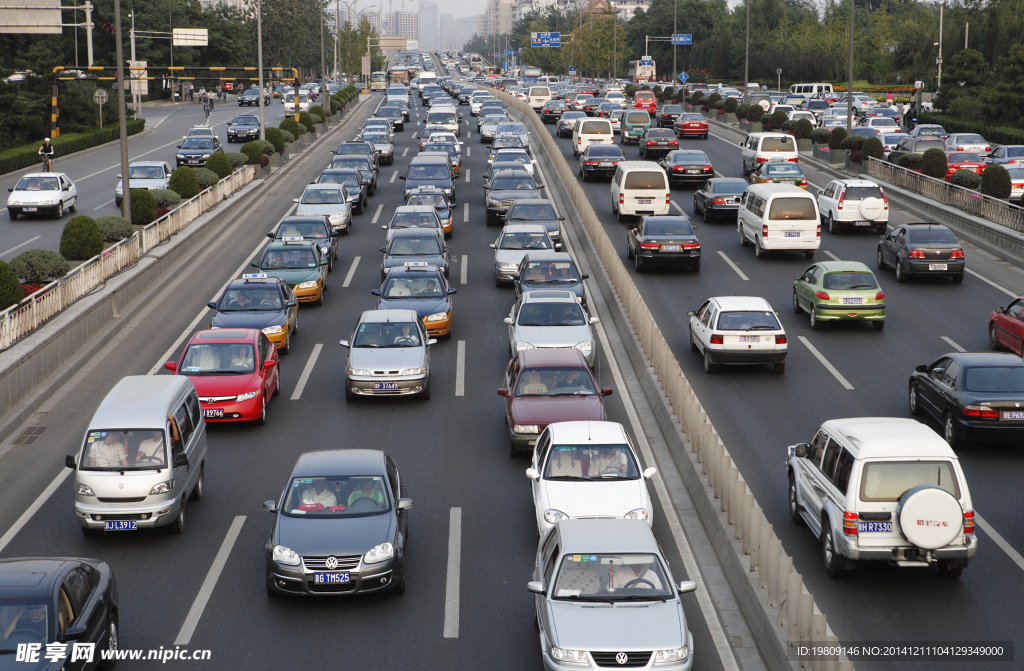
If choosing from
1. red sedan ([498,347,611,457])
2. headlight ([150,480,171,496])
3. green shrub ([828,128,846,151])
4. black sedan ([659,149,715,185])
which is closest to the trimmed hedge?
black sedan ([659,149,715,185])

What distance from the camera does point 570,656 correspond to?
1003cm

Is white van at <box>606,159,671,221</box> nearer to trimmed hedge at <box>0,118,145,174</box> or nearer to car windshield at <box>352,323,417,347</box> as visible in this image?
car windshield at <box>352,323,417,347</box>

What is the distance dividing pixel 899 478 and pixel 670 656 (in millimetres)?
4232

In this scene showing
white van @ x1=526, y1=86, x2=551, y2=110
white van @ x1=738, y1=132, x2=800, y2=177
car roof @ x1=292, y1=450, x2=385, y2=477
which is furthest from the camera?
white van @ x1=526, y1=86, x2=551, y2=110

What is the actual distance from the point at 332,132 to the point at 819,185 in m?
35.5

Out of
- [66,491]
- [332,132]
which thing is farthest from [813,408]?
[332,132]

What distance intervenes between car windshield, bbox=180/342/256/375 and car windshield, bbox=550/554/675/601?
9.92 m

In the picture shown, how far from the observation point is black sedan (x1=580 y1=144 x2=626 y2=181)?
46.1 metres

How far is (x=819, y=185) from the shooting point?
149ft

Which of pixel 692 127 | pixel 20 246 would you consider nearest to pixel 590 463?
pixel 20 246

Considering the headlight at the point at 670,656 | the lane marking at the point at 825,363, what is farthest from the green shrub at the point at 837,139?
the headlight at the point at 670,656

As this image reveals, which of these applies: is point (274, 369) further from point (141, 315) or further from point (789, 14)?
point (789, 14)

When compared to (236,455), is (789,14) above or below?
above

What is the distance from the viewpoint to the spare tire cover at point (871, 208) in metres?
34.6
